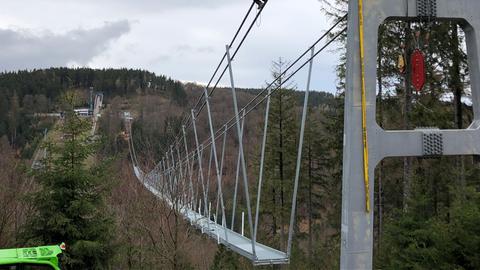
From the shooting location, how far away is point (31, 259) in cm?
671

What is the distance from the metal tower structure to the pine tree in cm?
625

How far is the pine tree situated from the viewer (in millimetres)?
9656

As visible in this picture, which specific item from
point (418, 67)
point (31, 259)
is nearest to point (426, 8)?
point (418, 67)

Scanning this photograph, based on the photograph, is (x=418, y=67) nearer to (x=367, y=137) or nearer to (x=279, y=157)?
(x=367, y=137)

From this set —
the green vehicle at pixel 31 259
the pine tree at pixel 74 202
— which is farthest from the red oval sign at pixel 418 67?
the pine tree at pixel 74 202

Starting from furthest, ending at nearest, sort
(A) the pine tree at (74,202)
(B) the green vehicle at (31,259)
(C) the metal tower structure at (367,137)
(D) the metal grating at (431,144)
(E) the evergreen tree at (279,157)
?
(E) the evergreen tree at (279,157), (A) the pine tree at (74,202), (B) the green vehicle at (31,259), (D) the metal grating at (431,144), (C) the metal tower structure at (367,137)

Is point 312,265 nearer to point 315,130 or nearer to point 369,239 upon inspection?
point 315,130

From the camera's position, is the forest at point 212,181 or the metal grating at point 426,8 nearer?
the metal grating at point 426,8

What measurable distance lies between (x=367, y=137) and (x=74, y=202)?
6710mm

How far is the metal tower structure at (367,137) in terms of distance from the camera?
4.90 meters

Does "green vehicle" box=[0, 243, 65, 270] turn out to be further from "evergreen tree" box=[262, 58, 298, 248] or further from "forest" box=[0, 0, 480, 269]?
"evergreen tree" box=[262, 58, 298, 248]

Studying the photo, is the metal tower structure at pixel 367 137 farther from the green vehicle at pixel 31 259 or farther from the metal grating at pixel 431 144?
the green vehicle at pixel 31 259

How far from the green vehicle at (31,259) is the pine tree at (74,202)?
2.68 metres

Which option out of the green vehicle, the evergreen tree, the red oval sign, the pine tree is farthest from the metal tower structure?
the evergreen tree
